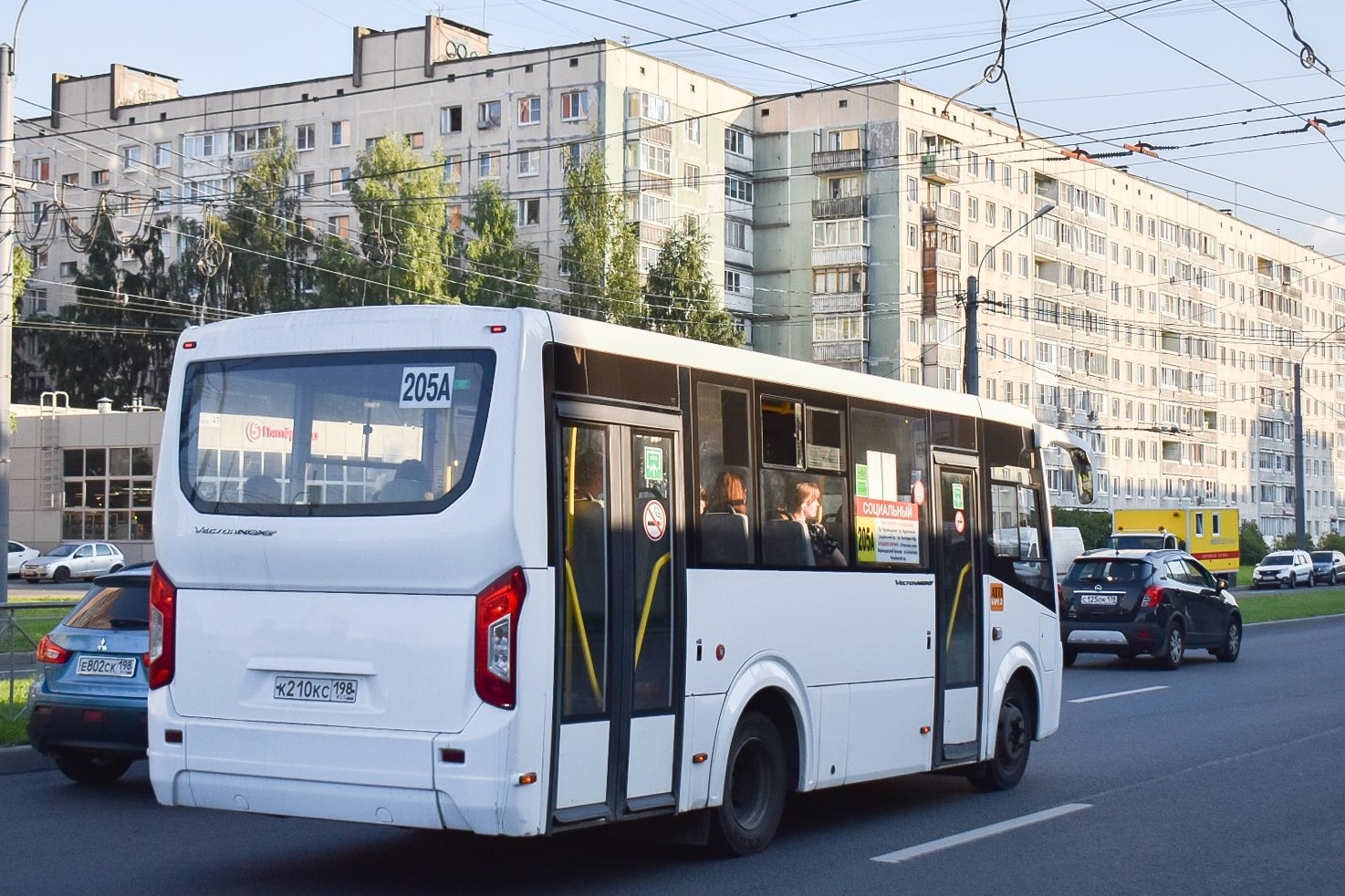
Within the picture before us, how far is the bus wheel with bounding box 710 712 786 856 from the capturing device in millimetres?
9047

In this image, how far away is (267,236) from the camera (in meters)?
68.9

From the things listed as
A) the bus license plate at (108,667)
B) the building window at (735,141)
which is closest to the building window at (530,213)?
the building window at (735,141)

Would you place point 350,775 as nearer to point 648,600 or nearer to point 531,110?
point 648,600

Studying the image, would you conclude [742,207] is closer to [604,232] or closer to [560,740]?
[604,232]

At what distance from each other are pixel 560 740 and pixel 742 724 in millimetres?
1754

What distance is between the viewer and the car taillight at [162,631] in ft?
27.1

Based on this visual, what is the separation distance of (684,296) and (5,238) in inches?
1852

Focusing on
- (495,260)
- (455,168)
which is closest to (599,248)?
(495,260)

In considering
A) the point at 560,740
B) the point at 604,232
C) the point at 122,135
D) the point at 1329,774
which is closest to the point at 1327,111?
the point at 1329,774

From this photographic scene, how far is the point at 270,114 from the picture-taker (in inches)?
3147

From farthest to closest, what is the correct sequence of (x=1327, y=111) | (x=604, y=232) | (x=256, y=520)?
(x=604, y=232)
(x=1327, y=111)
(x=256, y=520)

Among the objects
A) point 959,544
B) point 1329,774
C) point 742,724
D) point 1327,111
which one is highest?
point 1327,111

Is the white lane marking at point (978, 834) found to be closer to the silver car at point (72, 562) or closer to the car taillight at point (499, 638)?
the car taillight at point (499, 638)

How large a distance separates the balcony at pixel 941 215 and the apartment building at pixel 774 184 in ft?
0.40
